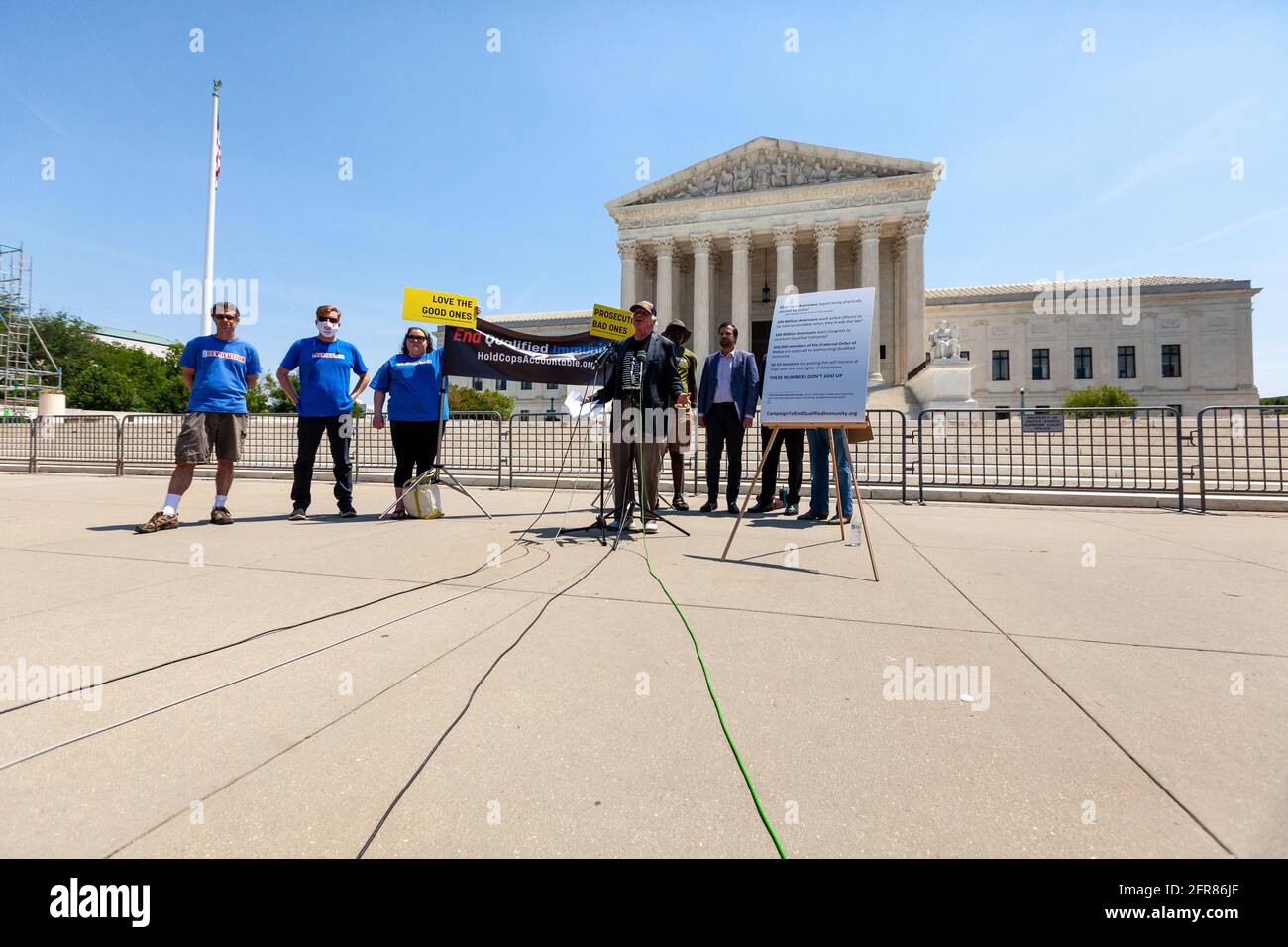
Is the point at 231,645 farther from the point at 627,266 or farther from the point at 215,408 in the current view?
the point at 627,266

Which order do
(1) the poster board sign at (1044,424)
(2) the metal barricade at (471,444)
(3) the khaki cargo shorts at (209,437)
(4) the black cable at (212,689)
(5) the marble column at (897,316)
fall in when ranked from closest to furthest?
1. (4) the black cable at (212,689)
2. (3) the khaki cargo shorts at (209,437)
3. (1) the poster board sign at (1044,424)
4. (2) the metal barricade at (471,444)
5. (5) the marble column at (897,316)

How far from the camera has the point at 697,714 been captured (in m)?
1.83

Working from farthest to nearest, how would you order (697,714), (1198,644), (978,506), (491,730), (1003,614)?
(978,506), (1003,614), (1198,644), (697,714), (491,730)

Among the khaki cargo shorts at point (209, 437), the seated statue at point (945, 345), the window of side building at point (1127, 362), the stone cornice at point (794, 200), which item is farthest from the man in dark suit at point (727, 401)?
the window of side building at point (1127, 362)

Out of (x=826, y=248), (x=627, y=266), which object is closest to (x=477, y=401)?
(x=627, y=266)

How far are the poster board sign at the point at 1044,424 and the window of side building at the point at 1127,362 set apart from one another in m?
51.1

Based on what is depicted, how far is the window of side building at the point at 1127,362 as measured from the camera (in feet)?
157

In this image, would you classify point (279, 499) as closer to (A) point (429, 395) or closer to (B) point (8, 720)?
(A) point (429, 395)

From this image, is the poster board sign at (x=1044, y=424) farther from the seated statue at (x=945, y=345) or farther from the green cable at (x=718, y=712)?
the seated statue at (x=945, y=345)

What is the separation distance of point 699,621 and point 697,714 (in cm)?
99

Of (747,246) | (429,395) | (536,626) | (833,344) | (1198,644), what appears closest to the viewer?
(1198,644)

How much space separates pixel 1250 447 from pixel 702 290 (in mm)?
33697

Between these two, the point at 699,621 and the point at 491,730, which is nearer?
the point at 491,730
